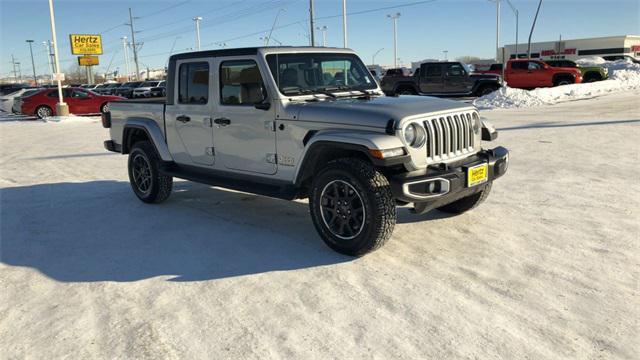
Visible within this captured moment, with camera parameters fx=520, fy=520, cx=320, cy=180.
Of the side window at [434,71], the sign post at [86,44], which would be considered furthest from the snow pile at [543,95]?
the sign post at [86,44]

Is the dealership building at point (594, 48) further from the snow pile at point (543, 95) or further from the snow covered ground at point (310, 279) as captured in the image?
the snow covered ground at point (310, 279)

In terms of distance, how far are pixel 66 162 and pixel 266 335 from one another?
8.54 meters

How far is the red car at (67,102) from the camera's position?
2262 centimetres

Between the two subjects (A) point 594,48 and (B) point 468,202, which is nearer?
(B) point 468,202

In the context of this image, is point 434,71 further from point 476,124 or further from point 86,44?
point 86,44

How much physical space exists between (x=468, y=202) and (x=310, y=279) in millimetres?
2278

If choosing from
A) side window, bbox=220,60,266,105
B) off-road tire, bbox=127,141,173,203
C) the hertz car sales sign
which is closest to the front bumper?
side window, bbox=220,60,266,105

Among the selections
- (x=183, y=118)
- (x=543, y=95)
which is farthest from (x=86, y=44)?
(x=183, y=118)

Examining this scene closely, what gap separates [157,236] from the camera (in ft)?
17.8

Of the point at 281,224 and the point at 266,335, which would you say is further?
the point at 281,224

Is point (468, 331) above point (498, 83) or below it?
below

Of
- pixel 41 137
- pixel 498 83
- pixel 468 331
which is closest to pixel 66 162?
pixel 41 137

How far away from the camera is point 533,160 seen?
339 inches

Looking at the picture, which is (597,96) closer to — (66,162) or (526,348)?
(66,162)
